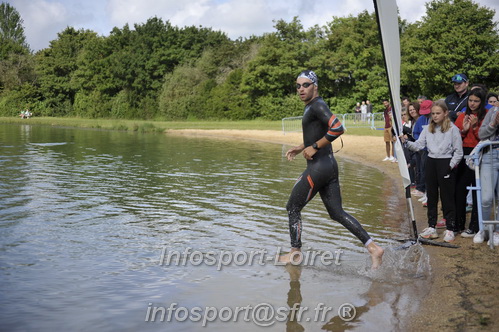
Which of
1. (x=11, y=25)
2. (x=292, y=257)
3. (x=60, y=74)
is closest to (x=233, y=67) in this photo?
(x=60, y=74)

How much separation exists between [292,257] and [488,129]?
127 inches

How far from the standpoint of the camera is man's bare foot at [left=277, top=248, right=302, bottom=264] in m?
6.88

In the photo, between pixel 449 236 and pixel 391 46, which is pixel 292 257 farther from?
pixel 391 46

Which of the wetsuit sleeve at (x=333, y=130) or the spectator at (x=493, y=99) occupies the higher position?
the spectator at (x=493, y=99)

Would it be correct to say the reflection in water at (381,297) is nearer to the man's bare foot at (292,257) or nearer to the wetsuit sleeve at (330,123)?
the man's bare foot at (292,257)

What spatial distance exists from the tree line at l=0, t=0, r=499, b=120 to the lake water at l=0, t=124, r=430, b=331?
118 feet

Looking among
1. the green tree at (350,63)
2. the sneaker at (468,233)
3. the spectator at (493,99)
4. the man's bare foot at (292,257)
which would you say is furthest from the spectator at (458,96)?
the green tree at (350,63)

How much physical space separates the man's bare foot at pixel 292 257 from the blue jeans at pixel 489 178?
2.75 m

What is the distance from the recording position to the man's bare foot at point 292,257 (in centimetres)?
688

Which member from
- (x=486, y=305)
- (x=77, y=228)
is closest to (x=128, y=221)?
(x=77, y=228)

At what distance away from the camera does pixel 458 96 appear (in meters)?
9.31

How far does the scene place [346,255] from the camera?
24.0 feet

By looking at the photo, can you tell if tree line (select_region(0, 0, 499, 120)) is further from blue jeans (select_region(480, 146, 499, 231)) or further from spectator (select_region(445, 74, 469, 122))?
blue jeans (select_region(480, 146, 499, 231))

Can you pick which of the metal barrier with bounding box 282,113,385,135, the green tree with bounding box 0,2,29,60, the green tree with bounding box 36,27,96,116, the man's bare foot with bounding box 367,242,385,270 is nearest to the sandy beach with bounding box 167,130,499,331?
the man's bare foot with bounding box 367,242,385,270
